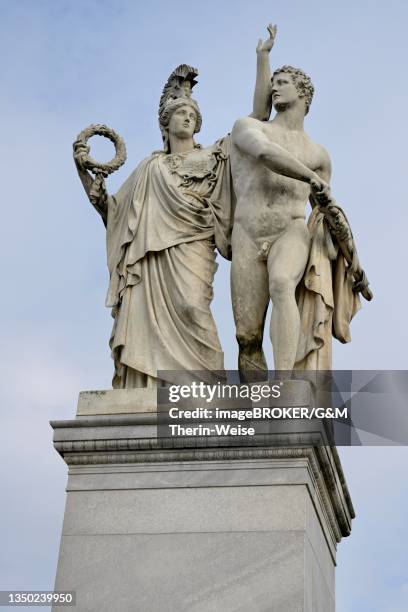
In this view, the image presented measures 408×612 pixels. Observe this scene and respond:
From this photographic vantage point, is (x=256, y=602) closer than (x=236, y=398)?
Yes

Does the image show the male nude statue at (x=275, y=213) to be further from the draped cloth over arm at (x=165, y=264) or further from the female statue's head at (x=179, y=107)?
the female statue's head at (x=179, y=107)

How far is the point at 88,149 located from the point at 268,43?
1.92 metres

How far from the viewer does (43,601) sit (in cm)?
1048

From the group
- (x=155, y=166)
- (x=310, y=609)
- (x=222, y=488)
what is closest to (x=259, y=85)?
(x=155, y=166)

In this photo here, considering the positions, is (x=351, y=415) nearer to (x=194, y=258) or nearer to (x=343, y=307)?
(x=343, y=307)

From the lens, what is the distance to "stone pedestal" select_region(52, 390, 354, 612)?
9969 mm

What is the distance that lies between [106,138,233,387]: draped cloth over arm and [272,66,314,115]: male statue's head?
681 millimetres

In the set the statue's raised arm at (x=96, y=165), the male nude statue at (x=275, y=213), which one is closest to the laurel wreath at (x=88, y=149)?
the statue's raised arm at (x=96, y=165)

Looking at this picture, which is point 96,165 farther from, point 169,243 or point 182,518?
point 182,518

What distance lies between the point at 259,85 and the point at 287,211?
135cm

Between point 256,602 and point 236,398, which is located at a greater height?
point 236,398

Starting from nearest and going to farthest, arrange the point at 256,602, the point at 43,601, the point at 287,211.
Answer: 1. the point at 256,602
2. the point at 43,601
3. the point at 287,211

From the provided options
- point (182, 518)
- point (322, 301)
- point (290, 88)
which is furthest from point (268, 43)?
point (182, 518)

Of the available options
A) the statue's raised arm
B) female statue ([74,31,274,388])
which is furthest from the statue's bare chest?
the statue's raised arm
